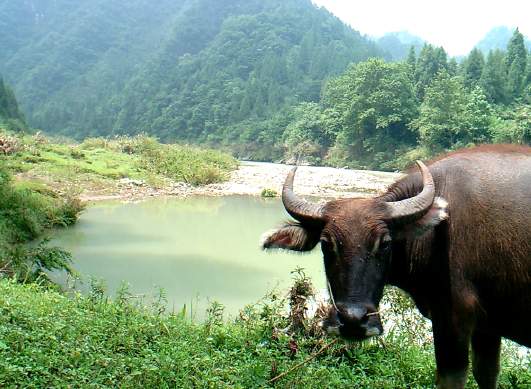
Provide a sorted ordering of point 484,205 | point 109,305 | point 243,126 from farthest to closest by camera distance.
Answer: point 243,126 → point 109,305 → point 484,205

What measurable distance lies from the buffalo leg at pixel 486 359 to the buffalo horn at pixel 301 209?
144 cm

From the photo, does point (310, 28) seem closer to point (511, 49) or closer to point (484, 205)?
point (511, 49)

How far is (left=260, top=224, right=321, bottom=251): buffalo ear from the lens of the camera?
117 inches

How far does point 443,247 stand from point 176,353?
7.27 ft

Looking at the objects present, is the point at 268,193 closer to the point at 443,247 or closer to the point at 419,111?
the point at 443,247

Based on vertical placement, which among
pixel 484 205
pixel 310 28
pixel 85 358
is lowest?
pixel 85 358

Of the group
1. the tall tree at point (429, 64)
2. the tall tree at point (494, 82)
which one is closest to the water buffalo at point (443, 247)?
the tall tree at point (494, 82)

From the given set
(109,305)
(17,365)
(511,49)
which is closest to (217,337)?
(109,305)

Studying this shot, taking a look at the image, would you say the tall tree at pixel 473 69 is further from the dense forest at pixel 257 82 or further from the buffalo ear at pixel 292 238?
the buffalo ear at pixel 292 238

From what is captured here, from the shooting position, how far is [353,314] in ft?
8.32

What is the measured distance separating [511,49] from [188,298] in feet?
166

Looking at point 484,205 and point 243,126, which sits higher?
point 484,205

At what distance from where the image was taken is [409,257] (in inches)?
117

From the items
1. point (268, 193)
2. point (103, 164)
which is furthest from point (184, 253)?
point (103, 164)
